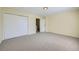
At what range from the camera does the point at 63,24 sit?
5.52 ft

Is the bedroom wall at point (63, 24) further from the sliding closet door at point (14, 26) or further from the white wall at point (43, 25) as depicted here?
the sliding closet door at point (14, 26)

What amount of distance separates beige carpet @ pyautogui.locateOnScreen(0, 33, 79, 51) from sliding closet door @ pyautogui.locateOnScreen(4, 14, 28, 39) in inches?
4.3

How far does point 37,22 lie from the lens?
155 cm

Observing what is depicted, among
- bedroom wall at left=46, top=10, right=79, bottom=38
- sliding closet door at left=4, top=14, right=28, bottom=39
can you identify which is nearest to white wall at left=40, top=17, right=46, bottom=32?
bedroom wall at left=46, top=10, right=79, bottom=38

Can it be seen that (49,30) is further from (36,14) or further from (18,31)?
(18,31)

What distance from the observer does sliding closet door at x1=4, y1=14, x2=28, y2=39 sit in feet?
4.98

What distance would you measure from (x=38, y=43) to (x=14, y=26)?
647 millimetres

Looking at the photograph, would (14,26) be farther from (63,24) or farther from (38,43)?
(63,24)

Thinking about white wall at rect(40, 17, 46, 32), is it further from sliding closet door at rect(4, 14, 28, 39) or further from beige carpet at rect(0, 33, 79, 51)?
sliding closet door at rect(4, 14, 28, 39)

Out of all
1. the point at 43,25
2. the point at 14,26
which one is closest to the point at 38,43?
the point at 43,25

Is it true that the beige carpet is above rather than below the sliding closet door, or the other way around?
below

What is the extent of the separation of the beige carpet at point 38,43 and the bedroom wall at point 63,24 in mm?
125

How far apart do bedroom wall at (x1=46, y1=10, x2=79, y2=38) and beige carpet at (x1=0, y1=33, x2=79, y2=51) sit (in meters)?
0.13
